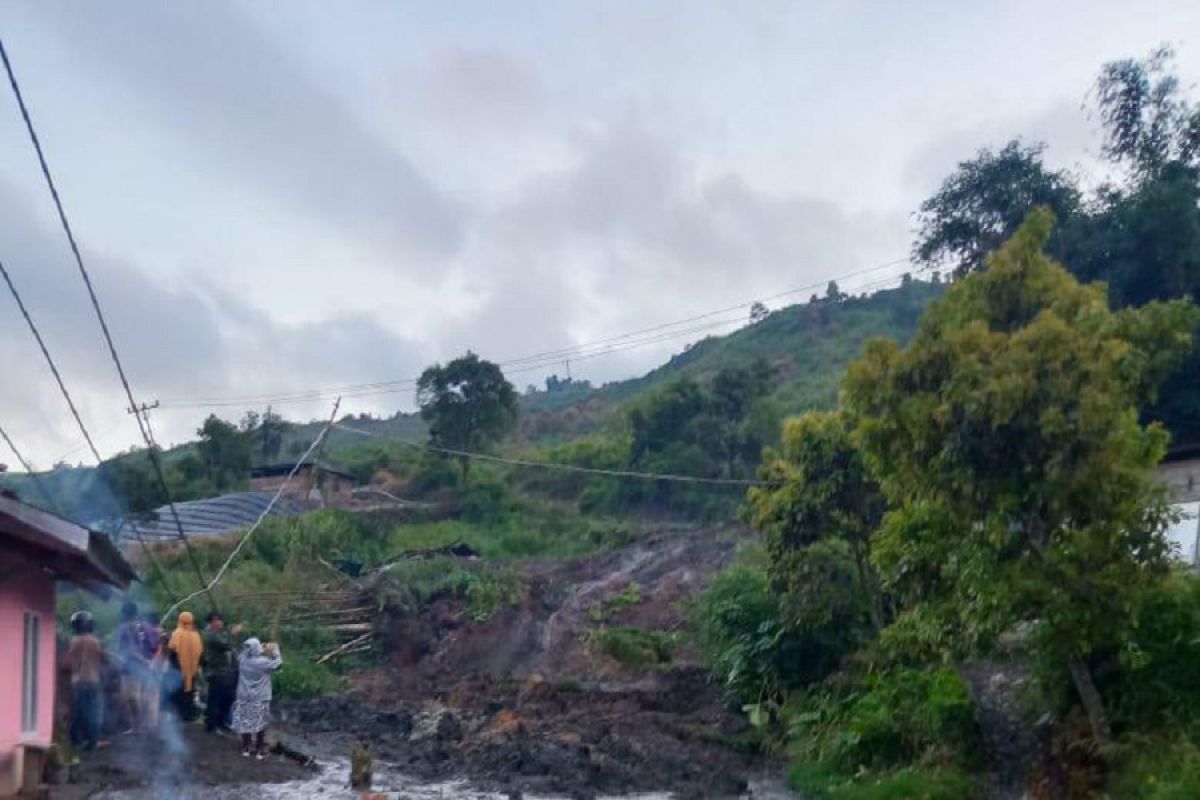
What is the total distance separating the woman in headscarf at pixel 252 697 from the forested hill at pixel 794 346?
4472cm

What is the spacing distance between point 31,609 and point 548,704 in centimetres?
1396

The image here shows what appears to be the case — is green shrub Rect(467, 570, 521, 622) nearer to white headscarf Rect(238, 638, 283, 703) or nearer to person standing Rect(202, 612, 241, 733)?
person standing Rect(202, 612, 241, 733)

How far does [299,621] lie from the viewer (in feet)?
103

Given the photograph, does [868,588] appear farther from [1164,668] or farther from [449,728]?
[1164,668]

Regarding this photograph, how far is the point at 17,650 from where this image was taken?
1291 centimetres

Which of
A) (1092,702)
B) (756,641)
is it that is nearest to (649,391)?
(756,641)

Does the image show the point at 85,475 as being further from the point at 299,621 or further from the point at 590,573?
the point at 590,573

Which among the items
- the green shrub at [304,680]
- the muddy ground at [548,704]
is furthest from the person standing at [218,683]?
the green shrub at [304,680]

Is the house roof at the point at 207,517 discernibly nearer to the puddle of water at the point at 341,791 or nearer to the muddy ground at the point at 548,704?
the muddy ground at the point at 548,704

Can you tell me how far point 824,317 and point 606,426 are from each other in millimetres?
20220

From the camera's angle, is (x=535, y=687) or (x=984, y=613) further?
(x=535, y=687)

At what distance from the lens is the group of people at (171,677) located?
679 inches

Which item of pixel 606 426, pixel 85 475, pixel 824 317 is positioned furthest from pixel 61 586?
pixel 824 317

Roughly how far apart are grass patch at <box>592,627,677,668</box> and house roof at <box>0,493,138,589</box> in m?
16.1
